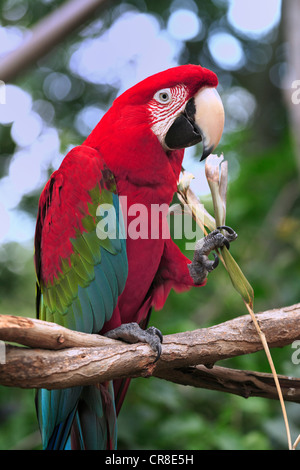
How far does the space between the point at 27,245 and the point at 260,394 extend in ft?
6.43

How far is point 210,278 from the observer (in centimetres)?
213

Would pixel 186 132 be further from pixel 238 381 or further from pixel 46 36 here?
pixel 46 36

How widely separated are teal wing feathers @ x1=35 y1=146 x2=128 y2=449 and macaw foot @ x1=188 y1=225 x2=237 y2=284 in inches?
7.4

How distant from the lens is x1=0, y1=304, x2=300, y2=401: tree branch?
745 millimetres

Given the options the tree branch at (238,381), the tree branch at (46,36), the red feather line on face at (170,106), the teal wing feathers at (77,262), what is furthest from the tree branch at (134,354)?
the tree branch at (46,36)

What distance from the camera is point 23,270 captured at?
264cm

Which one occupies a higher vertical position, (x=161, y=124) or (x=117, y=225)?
(x=161, y=124)

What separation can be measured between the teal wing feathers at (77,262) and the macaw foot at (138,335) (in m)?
0.04

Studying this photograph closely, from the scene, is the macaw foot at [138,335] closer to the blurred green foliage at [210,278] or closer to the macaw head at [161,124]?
the macaw head at [161,124]

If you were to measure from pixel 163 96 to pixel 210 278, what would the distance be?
1.22m

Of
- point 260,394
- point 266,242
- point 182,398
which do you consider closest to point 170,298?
point 182,398

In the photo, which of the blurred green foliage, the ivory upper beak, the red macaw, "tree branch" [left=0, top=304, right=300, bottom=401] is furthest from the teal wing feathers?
the blurred green foliage

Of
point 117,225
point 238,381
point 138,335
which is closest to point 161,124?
point 117,225
